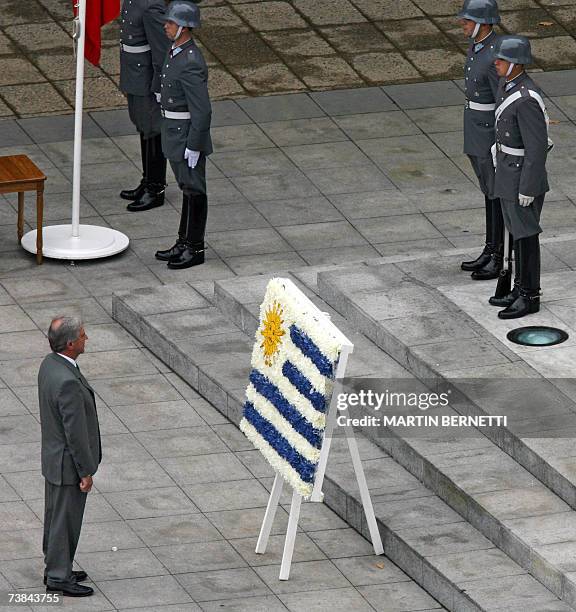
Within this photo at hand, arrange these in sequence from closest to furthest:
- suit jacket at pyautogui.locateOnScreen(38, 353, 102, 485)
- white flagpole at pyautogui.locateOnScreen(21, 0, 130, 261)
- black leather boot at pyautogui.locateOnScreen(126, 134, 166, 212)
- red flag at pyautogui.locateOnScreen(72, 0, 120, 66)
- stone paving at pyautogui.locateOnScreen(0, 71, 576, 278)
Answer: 1. suit jacket at pyautogui.locateOnScreen(38, 353, 102, 485)
2. white flagpole at pyautogui.locateOnScreen(21, 0, 130, 261)
3. red flag at pyautogui.locateOnScreen(72, 0, 120, 66)
4. stone paving at pyautogui.locateOnScreen(0, 71, 576, 278)
5. black leather boot at pyautogui.locateOnScreen(126, 134, 166, 212)

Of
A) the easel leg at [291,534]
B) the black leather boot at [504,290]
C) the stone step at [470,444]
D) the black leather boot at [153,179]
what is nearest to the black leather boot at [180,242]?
the black leather boot at [153,179]

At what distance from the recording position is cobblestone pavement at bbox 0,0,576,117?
17984 millimetres

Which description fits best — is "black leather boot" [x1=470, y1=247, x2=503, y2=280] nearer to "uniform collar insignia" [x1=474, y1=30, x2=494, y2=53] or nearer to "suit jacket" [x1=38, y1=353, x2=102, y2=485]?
"uniform collar insignia" [x1=474, y1=30, x2=494, y2=53]

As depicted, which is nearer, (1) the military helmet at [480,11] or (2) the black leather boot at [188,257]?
(1) the military helmet at [480,11]

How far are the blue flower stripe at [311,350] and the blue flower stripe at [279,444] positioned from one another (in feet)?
1.75

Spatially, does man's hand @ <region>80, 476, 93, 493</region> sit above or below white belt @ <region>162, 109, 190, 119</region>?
below

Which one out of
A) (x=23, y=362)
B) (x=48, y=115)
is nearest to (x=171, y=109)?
(x=23, y=362)

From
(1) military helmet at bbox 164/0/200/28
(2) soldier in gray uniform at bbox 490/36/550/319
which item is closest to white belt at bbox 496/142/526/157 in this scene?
(2) soldier in gray uniform at bbox 490/36/550/319

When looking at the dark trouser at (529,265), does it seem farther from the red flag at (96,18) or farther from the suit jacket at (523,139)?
the red flag at (96,18)

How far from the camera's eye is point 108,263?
1477 centimetres

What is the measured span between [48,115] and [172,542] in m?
7.23

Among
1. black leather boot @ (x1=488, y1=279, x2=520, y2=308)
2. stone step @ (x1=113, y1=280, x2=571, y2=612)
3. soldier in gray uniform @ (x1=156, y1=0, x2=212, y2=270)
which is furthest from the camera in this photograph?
soldier in gray uniform @ (x1=156, y1=0, x2=212, y2=270)

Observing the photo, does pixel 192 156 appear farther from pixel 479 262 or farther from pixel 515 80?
pixel 515 80

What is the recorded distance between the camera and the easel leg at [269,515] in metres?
10.6
